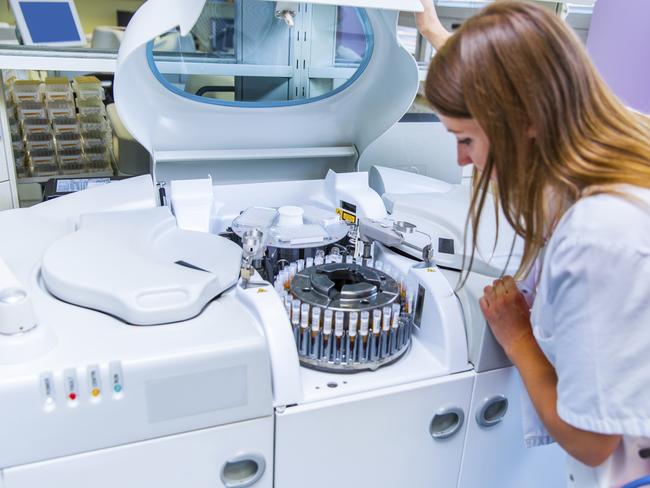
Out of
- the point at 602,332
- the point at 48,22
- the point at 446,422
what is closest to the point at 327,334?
the point at 446,422

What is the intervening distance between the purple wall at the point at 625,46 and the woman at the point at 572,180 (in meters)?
1.56

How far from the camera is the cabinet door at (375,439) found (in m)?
0.82

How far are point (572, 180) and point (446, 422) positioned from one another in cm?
48

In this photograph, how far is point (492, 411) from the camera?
0.98 metres

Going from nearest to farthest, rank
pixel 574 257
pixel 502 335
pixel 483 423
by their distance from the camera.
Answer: pixel 574 257 → pixel 502 335 → pixel 483 423

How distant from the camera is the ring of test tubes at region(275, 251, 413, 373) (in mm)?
864

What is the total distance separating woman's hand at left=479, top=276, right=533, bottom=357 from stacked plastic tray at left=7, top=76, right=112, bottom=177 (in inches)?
43.9

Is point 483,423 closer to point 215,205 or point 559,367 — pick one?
point 559,367

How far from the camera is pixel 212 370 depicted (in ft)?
2.40

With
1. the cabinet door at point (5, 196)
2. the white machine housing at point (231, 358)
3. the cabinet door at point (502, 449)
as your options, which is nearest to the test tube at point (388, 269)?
the white machine housing at point (231, 358)

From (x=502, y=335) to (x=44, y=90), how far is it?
4.02 ft

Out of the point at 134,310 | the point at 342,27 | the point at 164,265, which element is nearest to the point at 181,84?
the point at 342,27

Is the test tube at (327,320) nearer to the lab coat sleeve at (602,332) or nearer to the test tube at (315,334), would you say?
the test tube at (315,334)

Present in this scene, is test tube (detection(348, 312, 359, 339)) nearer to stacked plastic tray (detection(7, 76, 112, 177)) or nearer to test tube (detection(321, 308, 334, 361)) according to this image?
test tube (detection(321, 308, 334, 361))
